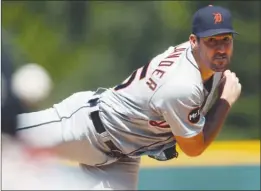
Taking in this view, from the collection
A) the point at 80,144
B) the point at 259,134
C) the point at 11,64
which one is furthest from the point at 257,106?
the point at 11,64

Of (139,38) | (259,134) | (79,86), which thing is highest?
(139,38)

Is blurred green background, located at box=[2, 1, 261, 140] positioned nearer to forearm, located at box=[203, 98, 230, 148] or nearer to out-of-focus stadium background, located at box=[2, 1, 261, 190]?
out-of-focus stadium background, located at box=[2, 1, 261, 190]

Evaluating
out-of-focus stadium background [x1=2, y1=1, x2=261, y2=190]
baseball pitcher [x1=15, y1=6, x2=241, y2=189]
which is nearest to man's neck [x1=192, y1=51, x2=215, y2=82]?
baseball pitcher [x1=15, y1=6, x2=241, y2=189]

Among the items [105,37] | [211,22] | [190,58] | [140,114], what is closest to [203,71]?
[190,58]

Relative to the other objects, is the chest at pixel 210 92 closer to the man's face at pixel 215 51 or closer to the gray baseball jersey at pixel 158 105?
the gray baseball jersey at pixel 158 105

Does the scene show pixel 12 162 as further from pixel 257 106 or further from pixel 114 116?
pixel 257 106

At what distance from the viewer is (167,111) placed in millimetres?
2684

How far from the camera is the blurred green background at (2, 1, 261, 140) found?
5.81m

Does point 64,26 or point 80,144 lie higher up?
point 64,26

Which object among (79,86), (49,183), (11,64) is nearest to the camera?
(11,64)

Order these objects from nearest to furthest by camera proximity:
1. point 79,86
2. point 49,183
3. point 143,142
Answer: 1. point 49,183
2. point 143,142
3. point 79,86

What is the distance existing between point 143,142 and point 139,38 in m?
3.05

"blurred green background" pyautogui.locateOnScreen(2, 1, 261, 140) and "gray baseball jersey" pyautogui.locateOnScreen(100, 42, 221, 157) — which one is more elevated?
"blurred green background" pyautogui.locateOnScreen(2, 1, 261, 140)

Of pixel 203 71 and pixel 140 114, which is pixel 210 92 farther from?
pixel 140 114
